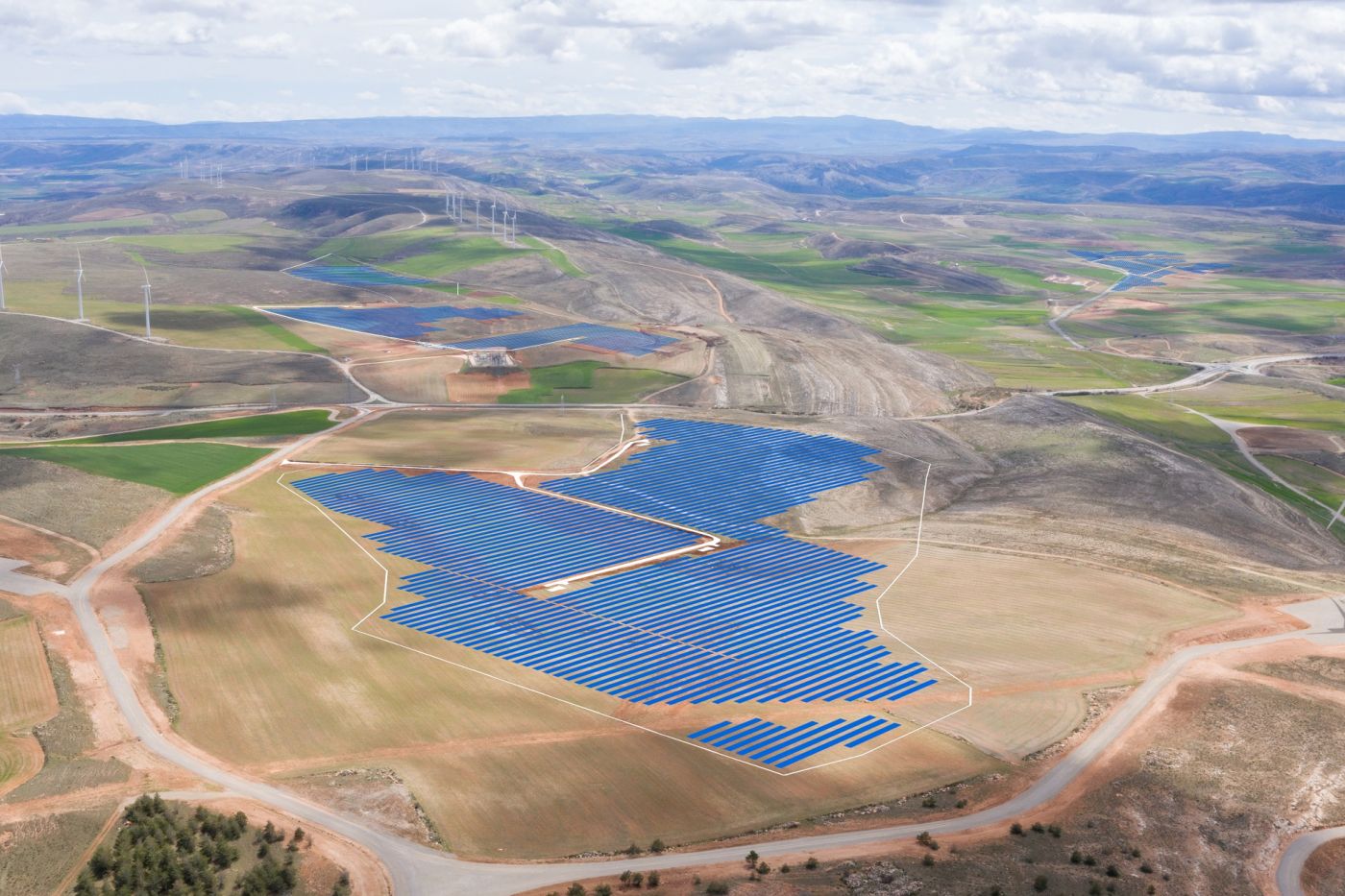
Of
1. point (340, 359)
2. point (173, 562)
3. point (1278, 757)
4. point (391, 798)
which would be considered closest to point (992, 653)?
point (1278, 757)

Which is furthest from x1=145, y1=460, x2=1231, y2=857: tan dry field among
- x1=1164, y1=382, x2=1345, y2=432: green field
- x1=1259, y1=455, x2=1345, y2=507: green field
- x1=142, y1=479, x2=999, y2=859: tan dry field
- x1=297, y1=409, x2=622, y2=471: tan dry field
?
x1=1164, y1=382, x2=1345, y2=432: green field

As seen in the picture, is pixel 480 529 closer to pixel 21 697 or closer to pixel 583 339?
pixel 21 697

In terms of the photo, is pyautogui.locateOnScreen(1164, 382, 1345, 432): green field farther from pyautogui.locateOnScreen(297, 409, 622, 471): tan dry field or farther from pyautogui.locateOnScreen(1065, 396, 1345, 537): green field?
pyautogui.locateOnScreen(297, 409, 622, 471): tan dry field

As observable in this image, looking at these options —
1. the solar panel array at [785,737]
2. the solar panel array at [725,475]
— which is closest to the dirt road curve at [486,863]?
the solar panel array at [785,737]

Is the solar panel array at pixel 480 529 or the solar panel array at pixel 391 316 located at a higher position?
the solar panel array at pixel 391 316

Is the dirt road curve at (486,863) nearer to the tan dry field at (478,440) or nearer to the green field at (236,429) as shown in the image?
the tan dry field at (478,440)

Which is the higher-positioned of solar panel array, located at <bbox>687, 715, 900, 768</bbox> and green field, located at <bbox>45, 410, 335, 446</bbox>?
green field, located at <bbox>45, 410, 335, 446</bbox>

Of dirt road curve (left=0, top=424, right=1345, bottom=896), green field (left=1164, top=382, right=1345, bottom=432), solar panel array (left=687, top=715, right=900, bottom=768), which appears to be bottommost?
solar panel array (left=687, top=715, right=900, bottom=768)
